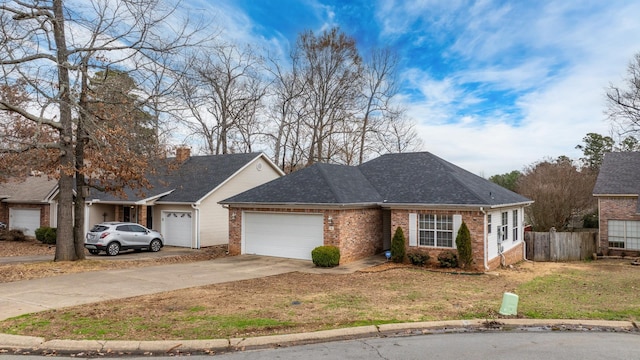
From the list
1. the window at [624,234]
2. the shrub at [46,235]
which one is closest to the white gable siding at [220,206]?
the shrub at [46,235]

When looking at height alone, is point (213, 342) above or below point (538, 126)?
below

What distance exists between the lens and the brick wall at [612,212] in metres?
23.5

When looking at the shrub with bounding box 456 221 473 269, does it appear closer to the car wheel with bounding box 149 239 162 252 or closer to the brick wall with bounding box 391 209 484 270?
the brick wall with bounding box 391 209 484 270

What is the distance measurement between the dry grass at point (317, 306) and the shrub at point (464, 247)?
1.43 metres

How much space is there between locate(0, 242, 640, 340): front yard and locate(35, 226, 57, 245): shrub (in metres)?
18.3

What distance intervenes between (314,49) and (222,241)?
1886 centimetres

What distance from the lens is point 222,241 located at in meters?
24.4

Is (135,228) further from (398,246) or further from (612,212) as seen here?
(612,212)

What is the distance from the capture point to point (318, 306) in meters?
9.21

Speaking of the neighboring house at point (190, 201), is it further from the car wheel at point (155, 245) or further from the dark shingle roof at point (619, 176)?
the dark shingle roof at point (619, 176)

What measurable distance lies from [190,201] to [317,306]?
50.3ft

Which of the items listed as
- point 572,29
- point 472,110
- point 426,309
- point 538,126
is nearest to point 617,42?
point 572,29

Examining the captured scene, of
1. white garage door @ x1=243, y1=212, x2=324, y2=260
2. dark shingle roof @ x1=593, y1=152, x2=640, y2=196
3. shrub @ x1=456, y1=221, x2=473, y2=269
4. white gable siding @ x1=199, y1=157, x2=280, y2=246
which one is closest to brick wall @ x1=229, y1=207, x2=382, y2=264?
→ white garage door @ x1=243, y1=212, x2=324, y2=260

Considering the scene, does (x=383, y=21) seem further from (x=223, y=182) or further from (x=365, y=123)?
(x=365, y=123)
